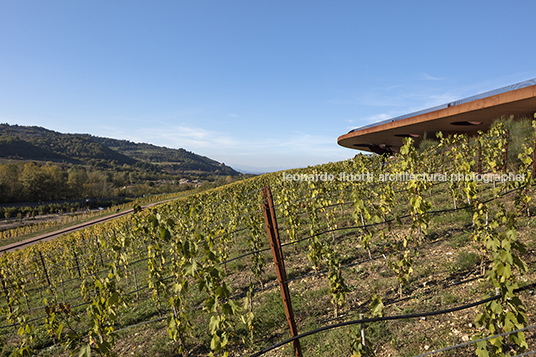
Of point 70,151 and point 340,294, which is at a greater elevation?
point 70,151

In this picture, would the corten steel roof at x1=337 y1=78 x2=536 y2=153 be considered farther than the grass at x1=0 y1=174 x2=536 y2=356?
Yes

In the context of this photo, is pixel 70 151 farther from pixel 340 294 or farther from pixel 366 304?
pixel 366 304

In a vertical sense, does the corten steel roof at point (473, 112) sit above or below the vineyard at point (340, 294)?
above

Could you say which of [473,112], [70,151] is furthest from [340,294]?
[70,151]

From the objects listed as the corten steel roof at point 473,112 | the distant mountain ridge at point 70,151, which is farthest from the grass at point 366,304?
the distant mountain ridge at point 70,151

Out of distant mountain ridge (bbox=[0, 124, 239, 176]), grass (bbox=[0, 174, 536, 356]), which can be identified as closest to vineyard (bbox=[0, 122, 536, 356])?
grass (bbox=[0, 174, 536, 356])

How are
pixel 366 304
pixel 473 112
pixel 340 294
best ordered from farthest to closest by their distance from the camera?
pixel 473 112, pixel 366 304, pixel 340 294

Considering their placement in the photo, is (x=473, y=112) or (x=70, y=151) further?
(x=70, y=151)

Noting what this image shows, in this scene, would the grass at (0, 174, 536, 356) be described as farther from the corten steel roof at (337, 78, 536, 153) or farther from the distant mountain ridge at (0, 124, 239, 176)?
the distant mountain ridge at (0, 124, 239, 176)

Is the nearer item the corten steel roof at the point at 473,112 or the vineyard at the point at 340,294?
the vineyard at the point at 340,294

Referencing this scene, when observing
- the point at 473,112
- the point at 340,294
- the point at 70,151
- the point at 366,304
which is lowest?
the point at 366,304

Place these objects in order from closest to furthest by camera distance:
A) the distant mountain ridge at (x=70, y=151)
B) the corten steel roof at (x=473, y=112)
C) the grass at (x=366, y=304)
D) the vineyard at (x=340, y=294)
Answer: the vineyard at (x=340, y=294) → the grass at (x=366, y=304) → the corten steel roof at (x=473, y=112) → the distant mountain ridge at (x=70, y=151)

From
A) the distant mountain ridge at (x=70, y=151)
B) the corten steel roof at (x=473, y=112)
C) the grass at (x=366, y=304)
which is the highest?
the distant mountain ridge at (x=70, y=151)

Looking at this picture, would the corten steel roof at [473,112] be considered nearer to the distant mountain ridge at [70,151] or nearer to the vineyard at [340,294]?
the vineyard at [340,294]
